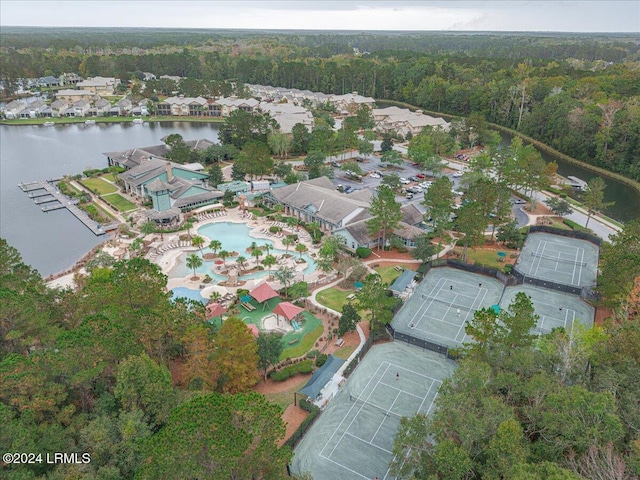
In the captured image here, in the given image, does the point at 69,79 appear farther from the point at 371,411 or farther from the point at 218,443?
the point at 218,443

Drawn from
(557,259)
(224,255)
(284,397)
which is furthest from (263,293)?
(557,259)

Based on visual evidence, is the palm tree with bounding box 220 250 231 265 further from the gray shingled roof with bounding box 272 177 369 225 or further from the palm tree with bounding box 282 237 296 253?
the gray shingled roof with bounding box 272 177 369 225

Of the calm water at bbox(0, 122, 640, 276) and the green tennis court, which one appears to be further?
the calm water at bbox(0, 122, 640, 276)

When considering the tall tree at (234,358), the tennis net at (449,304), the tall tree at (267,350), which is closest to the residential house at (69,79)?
the tennis net at (449,304)


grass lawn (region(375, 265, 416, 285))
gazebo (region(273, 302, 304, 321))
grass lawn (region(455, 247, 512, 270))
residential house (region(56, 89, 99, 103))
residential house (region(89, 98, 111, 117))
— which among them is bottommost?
Answer: grass lawn (region(375, 265, 416, 285))

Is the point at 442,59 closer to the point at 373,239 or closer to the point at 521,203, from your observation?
the point at 521,203

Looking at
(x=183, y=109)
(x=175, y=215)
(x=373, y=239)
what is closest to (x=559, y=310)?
(x=373, y=239)

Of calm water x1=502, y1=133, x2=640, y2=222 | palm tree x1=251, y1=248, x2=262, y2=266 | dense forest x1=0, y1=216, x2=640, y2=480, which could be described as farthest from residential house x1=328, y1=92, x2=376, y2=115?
dense forest x1=0, y1=216, x2=640, y2=480
